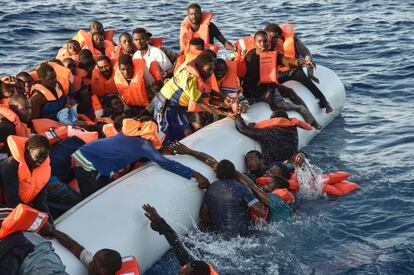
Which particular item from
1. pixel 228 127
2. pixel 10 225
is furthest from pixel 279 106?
pixel 10 225

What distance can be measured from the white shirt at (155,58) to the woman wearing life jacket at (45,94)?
4.57ft

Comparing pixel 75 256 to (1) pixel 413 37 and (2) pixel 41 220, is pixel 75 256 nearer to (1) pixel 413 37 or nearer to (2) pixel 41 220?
(2) pixel 41 220

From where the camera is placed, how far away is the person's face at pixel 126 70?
807 centimetres

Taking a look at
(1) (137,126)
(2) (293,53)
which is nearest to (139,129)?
(1) (137,126)

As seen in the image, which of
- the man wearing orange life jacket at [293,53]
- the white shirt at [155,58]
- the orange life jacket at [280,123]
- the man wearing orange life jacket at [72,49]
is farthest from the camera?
the man wearing orange life jacket at [293,53]

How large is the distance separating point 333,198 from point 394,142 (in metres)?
2.13

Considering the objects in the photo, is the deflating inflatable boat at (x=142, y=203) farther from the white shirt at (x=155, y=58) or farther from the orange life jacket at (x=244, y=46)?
the orange life jacket at (x=244, y=46)

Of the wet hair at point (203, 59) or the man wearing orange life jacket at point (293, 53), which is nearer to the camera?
the wet hair at point (203, 59)

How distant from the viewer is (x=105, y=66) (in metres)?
8.44

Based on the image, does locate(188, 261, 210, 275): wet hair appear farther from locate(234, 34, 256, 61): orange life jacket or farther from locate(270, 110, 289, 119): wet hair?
locate(234, 34, 256, 61): orange life jacket

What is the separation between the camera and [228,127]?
799 centimetres

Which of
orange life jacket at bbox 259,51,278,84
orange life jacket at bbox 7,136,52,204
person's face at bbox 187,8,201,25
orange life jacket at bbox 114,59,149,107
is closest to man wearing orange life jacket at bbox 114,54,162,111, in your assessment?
orange life jacket at bbox 114,59,149,107

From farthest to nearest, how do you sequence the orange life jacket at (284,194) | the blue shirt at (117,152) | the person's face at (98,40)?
the person's face at (98,40) < the orange life jacket at (284,194) < the blue shirt at (117,152)

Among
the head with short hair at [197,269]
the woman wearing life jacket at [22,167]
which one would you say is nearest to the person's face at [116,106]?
the woman wearing life jacket at [22,167]
